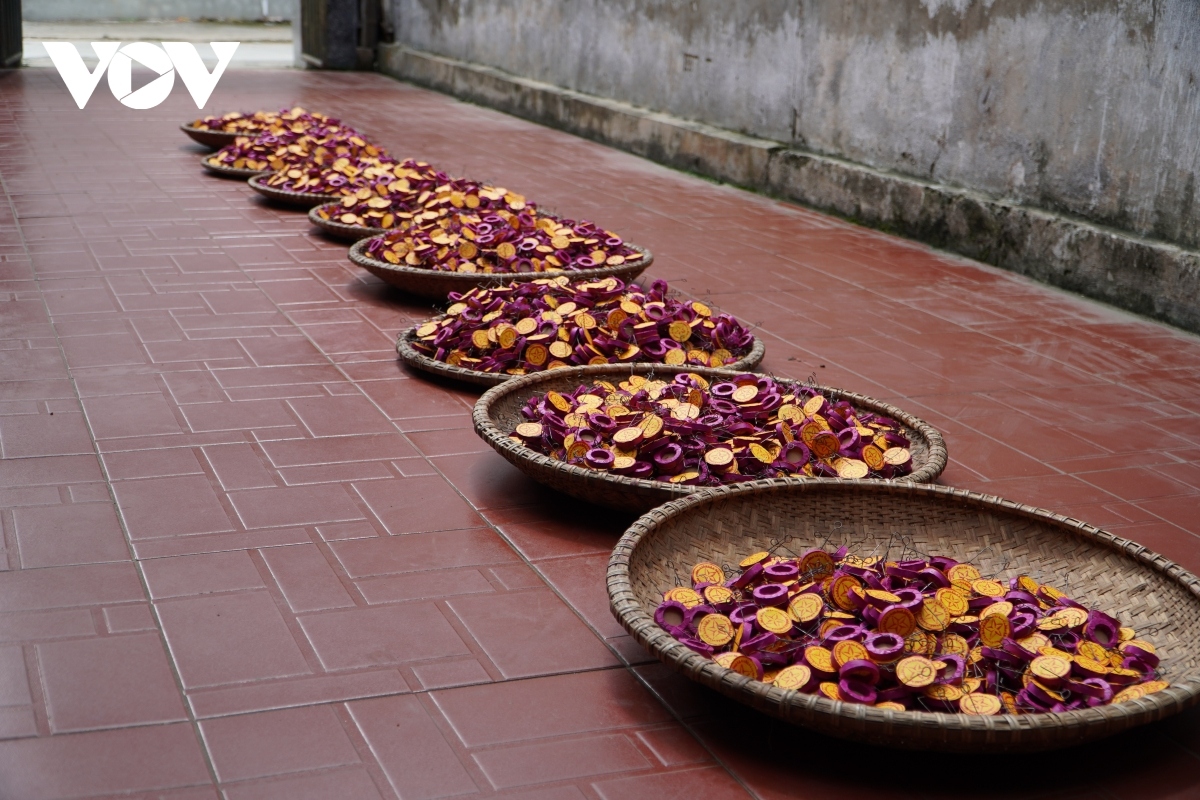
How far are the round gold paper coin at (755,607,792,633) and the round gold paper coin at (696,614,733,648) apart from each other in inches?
2.3

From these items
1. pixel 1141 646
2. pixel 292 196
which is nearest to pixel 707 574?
pixel 1141 646

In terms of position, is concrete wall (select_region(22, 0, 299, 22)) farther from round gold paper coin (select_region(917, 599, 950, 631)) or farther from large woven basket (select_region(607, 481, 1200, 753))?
round gold paper coin (select_region(917, 599, 950, 631))

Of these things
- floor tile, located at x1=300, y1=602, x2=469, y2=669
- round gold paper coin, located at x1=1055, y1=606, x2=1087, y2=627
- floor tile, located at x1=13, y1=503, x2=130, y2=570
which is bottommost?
floor tile, located at x1=300, y1=602, x2=469, y2=669

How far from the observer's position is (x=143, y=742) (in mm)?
2242

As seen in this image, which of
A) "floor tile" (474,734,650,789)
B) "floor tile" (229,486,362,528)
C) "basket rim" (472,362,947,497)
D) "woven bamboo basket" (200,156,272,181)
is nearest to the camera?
"floor tile" (474,734,650,789)

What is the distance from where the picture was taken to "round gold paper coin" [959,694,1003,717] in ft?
7.18

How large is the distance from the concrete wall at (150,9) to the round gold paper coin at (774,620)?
1951 centimetres

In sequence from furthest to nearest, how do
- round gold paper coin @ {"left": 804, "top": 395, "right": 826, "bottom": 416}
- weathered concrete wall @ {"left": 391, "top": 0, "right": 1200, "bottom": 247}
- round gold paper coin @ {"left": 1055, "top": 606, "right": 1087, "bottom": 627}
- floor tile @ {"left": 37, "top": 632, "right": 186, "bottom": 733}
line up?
weathered concrete wall @ {"left": 391, "top": 0, "right": 1200, "bottom": 247} < round gold paper coin @ {"left": 804, "top": 395, "right": 826, "bottom": 416} < round gold paper coin @ {"left": 1055, "top": 606, "right": 1087, "bottom": 627} < floor tile @ {"left": 37, "top": 632, "right": 186, "bottom": 733}

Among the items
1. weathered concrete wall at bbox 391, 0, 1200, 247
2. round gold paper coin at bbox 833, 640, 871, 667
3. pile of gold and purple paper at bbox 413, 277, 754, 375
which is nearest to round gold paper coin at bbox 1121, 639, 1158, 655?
round gold paper coin at bbox 833, 640, 871, 667

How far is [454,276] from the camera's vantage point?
16.3ft

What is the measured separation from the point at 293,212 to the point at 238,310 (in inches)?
85.7

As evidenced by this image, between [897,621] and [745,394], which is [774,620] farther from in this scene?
→ [745,394]

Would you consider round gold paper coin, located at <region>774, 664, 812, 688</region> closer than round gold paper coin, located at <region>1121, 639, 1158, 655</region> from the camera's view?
Yes

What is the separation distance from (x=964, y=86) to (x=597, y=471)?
4357mm
